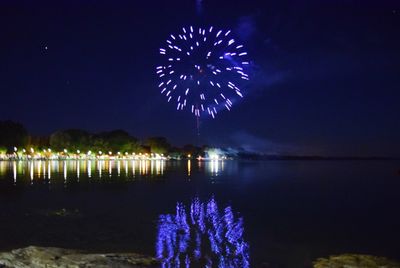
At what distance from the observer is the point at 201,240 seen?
737 inches

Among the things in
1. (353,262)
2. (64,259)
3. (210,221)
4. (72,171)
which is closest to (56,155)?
(72,171)

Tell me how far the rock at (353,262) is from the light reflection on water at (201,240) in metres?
2.59

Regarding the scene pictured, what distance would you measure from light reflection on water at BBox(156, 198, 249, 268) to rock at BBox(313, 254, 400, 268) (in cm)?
259

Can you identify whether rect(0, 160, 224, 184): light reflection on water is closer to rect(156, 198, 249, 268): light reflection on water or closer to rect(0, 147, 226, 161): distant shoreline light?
rect(156, 198, 249, 268): light reflection on water

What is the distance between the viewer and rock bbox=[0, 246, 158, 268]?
13119 mm

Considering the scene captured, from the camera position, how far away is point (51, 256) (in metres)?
14.0

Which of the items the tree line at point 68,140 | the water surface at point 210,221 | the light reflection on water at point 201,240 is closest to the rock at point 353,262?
the water surface at point 210,221

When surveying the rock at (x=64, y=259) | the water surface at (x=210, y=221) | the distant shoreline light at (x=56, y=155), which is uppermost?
the distant shoreline light at (x=56, y=155)

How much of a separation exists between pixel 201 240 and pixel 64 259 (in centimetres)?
648

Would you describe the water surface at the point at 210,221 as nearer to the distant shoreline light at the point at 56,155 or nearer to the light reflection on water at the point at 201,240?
the light reflection on water at the point at 201,240

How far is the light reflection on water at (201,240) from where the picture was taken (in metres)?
15.3

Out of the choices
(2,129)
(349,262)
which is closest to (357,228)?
(349,262)

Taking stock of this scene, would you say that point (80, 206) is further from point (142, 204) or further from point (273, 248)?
point (273, 248)

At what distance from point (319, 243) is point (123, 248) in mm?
8299
